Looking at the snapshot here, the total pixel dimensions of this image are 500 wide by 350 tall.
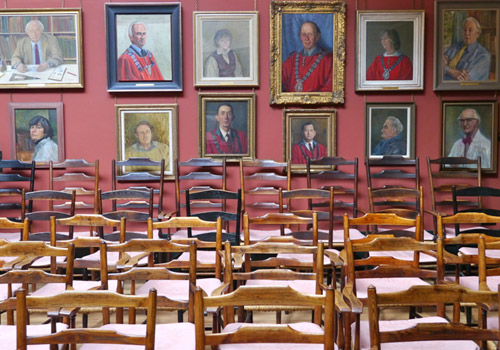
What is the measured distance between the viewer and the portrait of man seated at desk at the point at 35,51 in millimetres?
5742

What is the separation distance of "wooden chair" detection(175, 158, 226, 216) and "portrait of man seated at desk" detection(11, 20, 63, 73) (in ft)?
6.83

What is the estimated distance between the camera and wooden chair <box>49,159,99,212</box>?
5.67 m

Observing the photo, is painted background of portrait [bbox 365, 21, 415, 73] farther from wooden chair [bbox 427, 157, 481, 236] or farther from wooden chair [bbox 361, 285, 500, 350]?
wooden chair [bbox 361, 285, 500, 350]

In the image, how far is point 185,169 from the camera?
19.4 feet

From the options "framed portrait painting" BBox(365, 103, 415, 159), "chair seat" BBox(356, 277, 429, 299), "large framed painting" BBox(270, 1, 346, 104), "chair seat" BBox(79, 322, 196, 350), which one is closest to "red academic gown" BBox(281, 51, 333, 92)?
"large framed painting" BBox(270, 1, 346, 104)

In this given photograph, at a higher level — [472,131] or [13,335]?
[472,131]

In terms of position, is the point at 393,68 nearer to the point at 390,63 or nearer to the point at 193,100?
the point at 390,63

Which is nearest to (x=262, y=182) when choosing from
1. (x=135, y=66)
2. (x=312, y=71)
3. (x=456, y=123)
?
(x=312, y=71)

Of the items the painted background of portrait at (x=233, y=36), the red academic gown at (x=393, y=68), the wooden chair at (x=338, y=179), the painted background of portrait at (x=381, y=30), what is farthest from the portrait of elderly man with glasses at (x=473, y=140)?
the painted background of portrait at (x=233, y=36)

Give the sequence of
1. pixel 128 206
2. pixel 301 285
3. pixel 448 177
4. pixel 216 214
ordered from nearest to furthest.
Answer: pixel 301 285, pixel 216 214, pixel 128 206, pixel 448 177

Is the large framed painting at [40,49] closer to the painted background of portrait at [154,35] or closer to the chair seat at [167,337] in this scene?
the painted background of portrait at [154,35]

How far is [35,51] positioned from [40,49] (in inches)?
2.7

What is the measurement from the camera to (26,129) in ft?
19.2

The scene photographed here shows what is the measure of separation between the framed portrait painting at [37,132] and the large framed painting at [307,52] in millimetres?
2780
